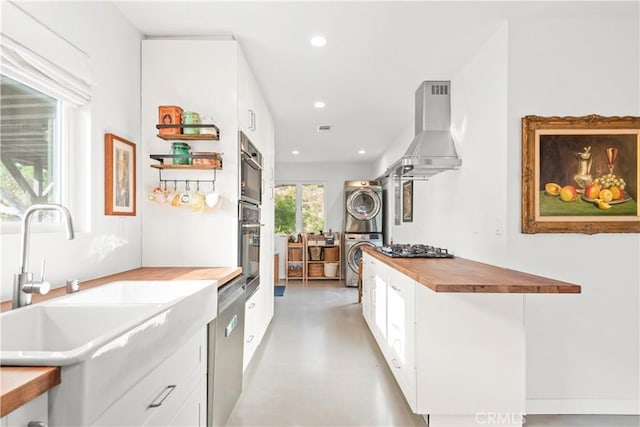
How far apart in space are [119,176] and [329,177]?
230 inches

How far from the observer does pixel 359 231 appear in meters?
6.86

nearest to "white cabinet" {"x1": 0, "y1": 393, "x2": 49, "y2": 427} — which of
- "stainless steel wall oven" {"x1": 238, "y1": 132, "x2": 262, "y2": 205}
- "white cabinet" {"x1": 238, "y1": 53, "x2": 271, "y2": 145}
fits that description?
"stainless steel wall oven" {"x1": 238, "y1": 132, "x2": 262, "y2": 205}

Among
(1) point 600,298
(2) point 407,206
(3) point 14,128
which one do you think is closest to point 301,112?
(2) point 407,206

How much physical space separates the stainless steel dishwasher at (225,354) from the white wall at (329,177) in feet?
17.7

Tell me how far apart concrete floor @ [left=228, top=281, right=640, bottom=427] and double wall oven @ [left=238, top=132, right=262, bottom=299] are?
664 millimetres

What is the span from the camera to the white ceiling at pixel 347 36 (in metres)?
2.12

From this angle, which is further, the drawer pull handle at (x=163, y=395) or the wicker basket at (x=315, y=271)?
the wicker basket at (x=315, y=271)

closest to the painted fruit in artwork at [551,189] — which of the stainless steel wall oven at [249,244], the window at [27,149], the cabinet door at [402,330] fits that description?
the cabinet door at [402,330]

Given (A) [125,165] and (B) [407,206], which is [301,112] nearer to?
(B) [407,206]

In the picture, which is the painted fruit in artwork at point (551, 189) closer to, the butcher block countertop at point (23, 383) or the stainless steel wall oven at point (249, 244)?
the stainless steel wall oven at point (249, 244)

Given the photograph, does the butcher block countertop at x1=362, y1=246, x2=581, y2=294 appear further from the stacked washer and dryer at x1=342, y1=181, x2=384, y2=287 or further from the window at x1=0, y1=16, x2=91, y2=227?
the stacked washer and dryer at x1=342, y1=181, x2=384, y2=287

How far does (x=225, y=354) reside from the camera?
1944 millimetres

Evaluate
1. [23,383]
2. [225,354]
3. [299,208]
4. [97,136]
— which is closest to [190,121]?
[97,136]

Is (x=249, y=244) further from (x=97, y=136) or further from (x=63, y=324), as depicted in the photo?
(x=63, y=324)
